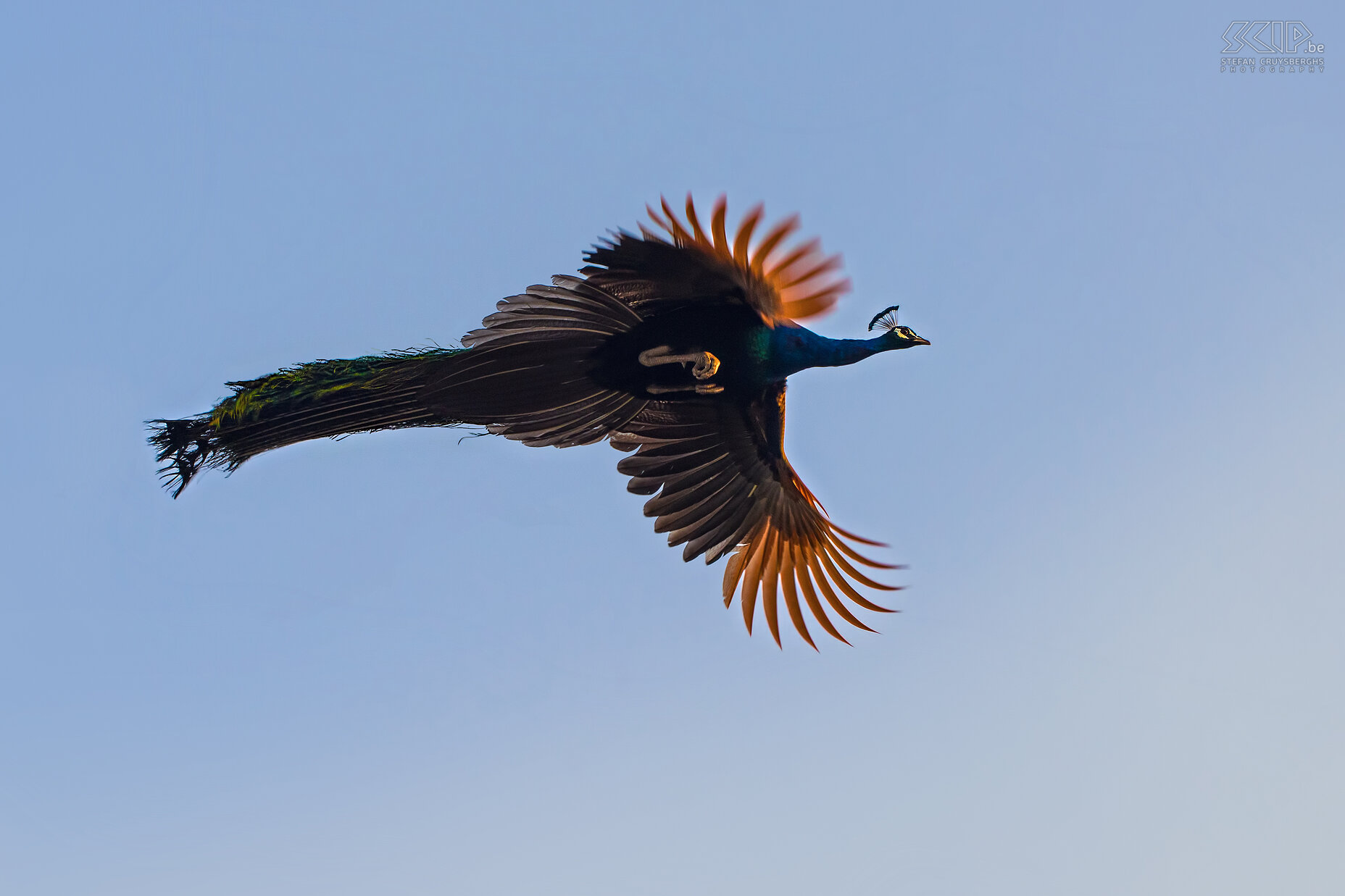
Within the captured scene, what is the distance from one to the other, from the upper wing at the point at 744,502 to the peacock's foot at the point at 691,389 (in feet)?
1.37

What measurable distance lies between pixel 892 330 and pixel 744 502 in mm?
2617

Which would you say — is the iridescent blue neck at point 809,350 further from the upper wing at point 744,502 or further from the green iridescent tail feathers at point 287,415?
the green iridescent tail feathers at point 287,415

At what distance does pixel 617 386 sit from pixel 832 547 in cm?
313

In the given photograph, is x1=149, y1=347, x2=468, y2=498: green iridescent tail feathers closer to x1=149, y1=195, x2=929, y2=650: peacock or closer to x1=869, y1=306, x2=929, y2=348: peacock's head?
x1=149, y1=195, x2=929, y2=650: peacock

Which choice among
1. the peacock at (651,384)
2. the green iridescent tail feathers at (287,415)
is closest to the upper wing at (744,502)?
the peacock at (651,384)

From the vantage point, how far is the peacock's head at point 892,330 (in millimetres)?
14125

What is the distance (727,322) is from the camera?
1353 centimetres

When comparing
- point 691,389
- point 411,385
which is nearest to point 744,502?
point 691,389

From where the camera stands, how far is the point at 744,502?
→ 1512 cm

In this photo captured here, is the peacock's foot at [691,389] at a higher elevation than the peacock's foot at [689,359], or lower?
lower

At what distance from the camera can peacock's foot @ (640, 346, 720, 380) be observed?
13.6m

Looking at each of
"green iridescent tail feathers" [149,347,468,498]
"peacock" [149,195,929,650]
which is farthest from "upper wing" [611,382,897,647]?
"green iridescent tail feathers" [149,347,468,498]

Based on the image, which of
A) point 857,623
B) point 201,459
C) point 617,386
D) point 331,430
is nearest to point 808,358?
point 617,386

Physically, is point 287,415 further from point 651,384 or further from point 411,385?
point 651,384
